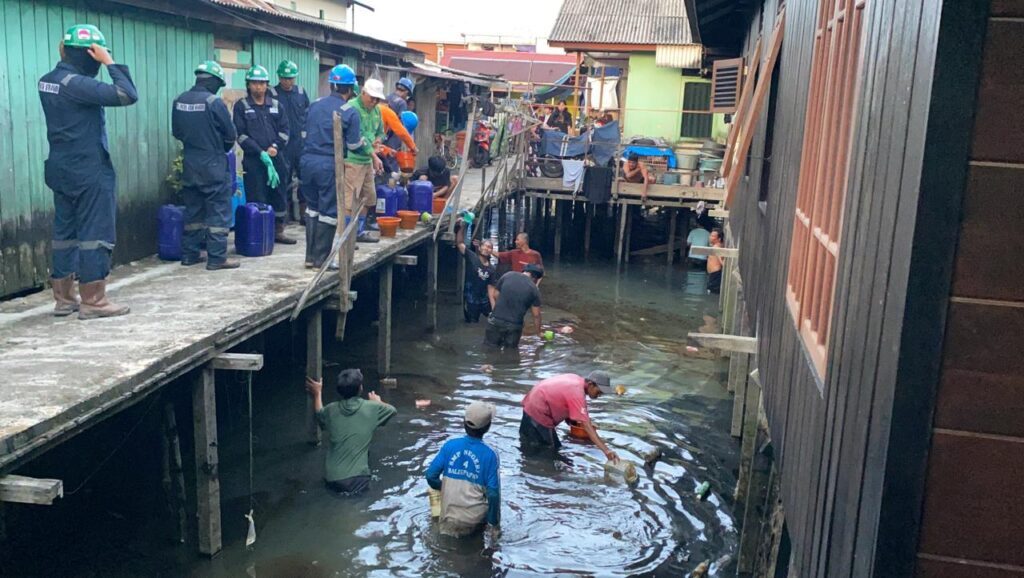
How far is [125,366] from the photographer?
5973 millimetres

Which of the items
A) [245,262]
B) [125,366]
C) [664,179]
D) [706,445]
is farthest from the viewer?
[664,179]

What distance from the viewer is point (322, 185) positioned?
9578 millimetres

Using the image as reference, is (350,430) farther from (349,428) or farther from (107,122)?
(107,122)

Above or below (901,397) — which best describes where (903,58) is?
above

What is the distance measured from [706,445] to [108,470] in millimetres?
6286

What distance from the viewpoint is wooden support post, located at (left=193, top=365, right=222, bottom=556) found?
22.5ft

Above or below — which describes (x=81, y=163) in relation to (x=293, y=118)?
below

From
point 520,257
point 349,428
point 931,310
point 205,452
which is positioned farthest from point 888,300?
point 520,257

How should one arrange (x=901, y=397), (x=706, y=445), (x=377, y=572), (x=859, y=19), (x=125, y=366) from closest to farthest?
(x=901, y=397)
(x=859, y=19)
(x=125, y=366)
(x=377, y=572)
(x=706, y=445)

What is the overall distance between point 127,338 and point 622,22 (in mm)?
23242

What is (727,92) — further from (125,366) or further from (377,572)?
(125,366)

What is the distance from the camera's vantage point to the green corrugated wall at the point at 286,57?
484 inches

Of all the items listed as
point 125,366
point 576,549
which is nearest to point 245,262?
point 125,366

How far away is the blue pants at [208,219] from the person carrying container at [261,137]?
46.6 inches
